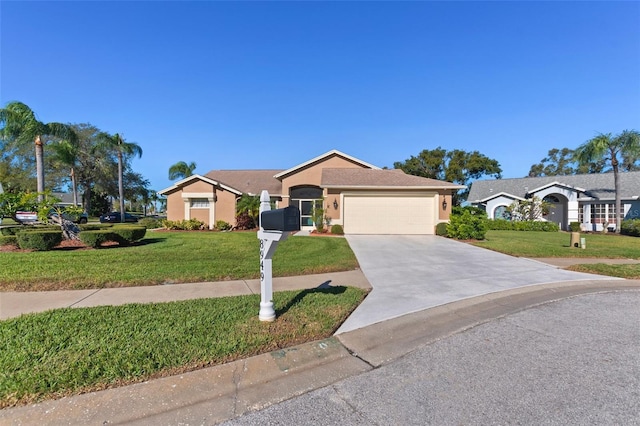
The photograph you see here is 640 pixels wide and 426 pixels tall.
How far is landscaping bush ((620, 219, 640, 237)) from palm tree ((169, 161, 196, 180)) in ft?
145

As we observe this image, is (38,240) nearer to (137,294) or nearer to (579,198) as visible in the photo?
(137,294)

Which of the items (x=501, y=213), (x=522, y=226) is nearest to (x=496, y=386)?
(x=522, y=226)

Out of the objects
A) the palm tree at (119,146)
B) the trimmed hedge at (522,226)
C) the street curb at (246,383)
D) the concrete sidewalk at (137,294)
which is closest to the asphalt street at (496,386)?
the street curb at (246,383)

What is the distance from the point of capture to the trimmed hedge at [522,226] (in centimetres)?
2291

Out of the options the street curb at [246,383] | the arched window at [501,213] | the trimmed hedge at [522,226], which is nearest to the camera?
the street curb at [246,383]

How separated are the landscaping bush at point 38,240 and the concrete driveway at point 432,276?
994cm

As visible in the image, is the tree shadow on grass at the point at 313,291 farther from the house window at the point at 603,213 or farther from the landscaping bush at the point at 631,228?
the house window at the point at 603,213

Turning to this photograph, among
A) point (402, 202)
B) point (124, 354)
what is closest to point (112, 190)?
point (402, 202)

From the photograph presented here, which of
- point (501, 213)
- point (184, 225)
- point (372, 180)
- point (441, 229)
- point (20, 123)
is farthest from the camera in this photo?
point (501, 213)

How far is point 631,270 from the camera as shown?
802cm

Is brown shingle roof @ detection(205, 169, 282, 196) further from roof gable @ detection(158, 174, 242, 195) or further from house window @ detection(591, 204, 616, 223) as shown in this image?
house window @ detection(591, 204, 616, 223)

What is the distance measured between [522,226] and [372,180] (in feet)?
44.6

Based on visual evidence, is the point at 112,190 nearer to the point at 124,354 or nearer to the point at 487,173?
the point at 124,354

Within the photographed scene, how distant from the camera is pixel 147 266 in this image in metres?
7.40
